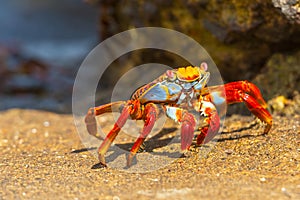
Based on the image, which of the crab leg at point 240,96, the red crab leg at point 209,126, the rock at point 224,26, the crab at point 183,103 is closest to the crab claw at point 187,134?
the crab at point 183,103

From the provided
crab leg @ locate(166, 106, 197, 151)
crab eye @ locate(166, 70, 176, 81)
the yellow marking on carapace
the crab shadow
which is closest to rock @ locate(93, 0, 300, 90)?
the crab shadow

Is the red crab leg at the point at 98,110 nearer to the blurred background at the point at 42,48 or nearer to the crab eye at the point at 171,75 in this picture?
the crab eye at the point at 171,75

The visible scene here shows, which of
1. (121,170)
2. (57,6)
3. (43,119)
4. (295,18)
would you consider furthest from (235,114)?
(57,6)

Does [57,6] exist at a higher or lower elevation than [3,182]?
higher

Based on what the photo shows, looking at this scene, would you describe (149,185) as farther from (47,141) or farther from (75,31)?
(75,31)

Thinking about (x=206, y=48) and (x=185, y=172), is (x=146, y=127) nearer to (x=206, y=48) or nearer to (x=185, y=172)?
(x=185, y=172)

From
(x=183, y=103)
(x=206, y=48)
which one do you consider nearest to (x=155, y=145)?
→ (x=183, y=103)

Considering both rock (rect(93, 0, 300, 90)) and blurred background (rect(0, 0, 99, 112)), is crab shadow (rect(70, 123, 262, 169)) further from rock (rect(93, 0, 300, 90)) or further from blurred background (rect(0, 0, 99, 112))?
blurred background (rect(0, 0, 99, 112))
